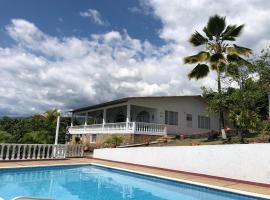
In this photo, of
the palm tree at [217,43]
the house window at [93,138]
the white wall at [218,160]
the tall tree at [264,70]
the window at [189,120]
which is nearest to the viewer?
the white wall at [218,160]

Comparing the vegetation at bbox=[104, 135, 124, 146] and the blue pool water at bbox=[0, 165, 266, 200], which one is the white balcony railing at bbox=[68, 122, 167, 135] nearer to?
the vegetation at bbox=[104, 135, 124, 146]

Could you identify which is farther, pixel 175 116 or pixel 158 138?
pixel 175 116

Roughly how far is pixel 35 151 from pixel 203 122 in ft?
67.1

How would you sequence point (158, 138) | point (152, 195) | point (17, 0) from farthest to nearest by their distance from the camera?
point (158, 138), point (17, 0), point (152, 195)

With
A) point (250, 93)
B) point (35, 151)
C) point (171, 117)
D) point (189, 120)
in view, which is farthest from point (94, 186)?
point (189, 120)

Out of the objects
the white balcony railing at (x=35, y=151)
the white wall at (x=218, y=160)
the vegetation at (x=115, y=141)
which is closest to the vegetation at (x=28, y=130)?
the white balcony railing at (x=35, y=151)

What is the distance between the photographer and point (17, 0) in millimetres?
14391

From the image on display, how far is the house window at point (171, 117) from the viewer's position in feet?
97.2

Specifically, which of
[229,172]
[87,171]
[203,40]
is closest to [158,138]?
[203,40]

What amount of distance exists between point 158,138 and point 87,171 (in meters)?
12.0

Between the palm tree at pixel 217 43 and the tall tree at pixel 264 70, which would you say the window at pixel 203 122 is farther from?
the tall tree at pixel 264 70

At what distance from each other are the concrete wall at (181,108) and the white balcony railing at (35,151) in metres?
7.96

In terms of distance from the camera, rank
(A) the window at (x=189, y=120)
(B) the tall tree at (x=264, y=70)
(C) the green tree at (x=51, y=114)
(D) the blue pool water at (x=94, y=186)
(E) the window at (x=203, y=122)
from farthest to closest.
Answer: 1. (C) the green tree at (x=51, y=114)
2. (E) the window at (x=203, y=122)
3. (A) the window at (x=189, y=120)
4. (B) the tall tree at (x=264, y=70)
5. (D) the blue pool water at (x=94, y=186)

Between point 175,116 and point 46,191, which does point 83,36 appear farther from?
point 175,116
